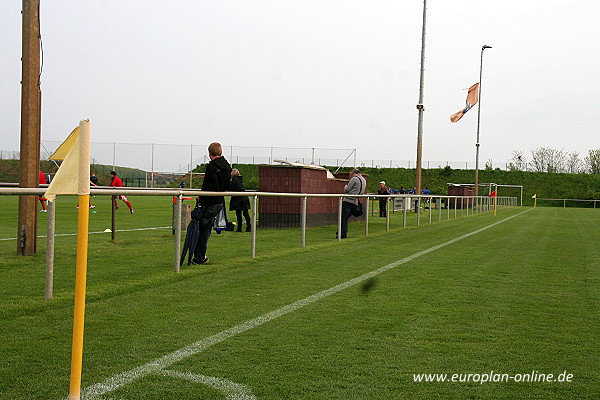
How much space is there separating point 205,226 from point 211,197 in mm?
441

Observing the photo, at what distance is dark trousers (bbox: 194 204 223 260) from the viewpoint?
31.8 feet

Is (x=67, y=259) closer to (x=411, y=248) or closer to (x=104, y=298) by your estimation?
(x=104, y=298)

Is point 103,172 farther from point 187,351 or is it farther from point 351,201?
point 187,351

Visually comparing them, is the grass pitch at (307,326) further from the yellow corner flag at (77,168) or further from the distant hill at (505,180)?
the distant hill at (505,180)

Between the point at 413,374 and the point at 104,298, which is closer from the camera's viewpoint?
the point at 413,374

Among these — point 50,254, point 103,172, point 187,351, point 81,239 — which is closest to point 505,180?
point 103,172

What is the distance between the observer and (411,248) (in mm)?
12906

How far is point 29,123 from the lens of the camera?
1020cm

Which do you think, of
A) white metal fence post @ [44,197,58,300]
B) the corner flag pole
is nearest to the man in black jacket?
white metal fence post @ [44,197,58,300]

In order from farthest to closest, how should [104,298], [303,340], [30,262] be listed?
[30,262] → [104,298] → [303,340]

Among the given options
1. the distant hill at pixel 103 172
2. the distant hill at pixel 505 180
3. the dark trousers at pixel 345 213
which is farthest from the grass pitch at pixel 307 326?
the distant hill at pixel 505 180

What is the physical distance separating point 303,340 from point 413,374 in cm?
108

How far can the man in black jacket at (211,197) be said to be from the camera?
9727mm

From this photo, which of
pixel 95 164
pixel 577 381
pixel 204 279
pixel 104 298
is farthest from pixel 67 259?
pixel 95 164
